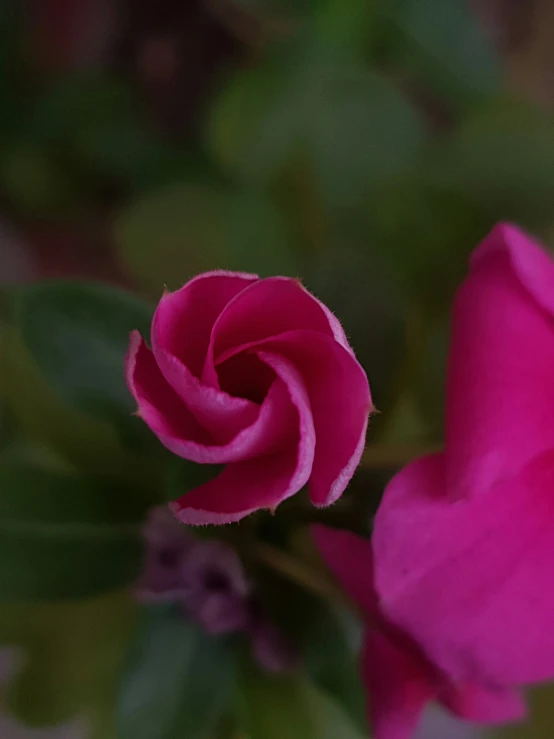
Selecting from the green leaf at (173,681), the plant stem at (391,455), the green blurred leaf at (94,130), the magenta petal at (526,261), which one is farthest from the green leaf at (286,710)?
the green blurred leaf at (94,130)

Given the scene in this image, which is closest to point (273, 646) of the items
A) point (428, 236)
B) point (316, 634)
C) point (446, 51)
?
point (316, 634)

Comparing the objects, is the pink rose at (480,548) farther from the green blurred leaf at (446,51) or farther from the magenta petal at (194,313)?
the green blurred leaf at (446,51)

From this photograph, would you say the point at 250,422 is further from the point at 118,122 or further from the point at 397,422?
the point at 118,122

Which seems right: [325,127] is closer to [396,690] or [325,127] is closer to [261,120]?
[261,120]

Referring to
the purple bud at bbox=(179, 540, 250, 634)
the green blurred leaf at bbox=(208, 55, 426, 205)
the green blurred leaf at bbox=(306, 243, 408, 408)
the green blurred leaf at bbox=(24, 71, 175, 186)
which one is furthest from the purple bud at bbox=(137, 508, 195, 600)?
the green blurred leaf at bbox=(24, 71, 175, 186)

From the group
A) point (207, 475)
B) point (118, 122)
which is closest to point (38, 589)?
point (207, 475)

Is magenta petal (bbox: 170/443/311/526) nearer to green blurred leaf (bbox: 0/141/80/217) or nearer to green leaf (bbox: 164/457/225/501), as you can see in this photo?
green leaf (bbox: 164/457/225/501)

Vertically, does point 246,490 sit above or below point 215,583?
above
